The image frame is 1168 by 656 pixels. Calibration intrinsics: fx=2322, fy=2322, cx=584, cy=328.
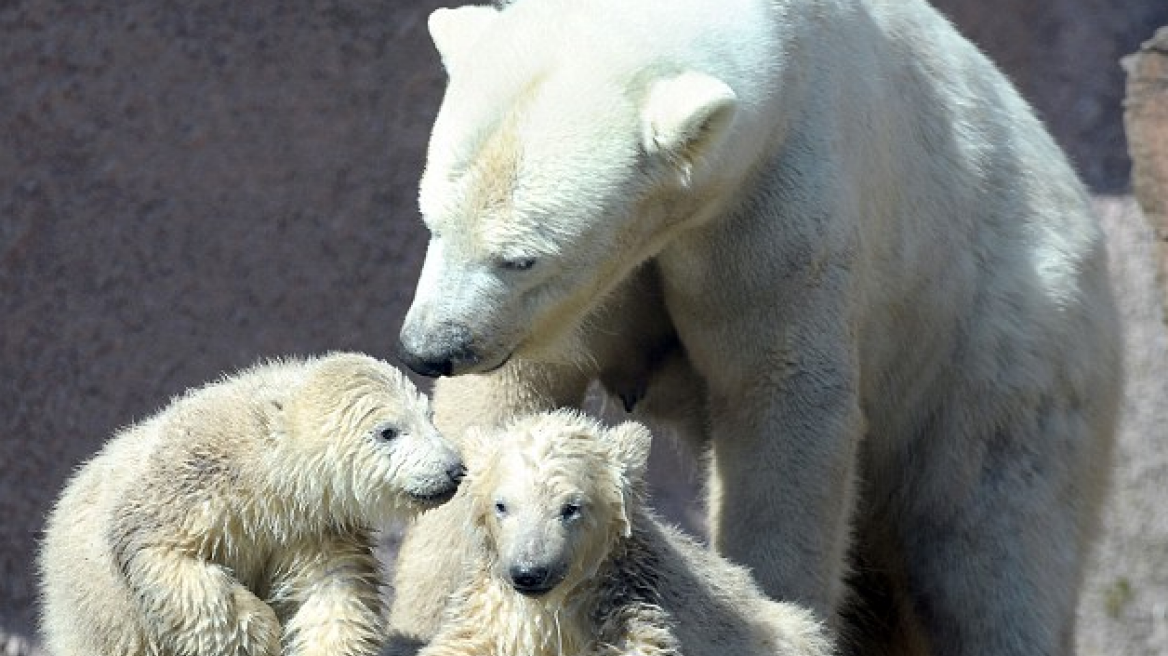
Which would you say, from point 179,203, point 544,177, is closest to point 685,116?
point 544,177

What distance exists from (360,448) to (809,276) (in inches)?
32.3

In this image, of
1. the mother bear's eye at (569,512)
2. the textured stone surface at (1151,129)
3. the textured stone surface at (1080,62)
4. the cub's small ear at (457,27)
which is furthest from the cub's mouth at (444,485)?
the textured stone surface at (1151,129)

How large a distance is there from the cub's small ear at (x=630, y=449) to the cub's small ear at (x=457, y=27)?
2.30ft

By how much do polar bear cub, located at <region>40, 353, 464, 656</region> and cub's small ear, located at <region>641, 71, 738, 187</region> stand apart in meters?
0.52

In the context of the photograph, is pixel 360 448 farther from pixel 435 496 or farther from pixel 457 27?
pixel 457 27

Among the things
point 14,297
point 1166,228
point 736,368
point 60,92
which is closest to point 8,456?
point 14,297

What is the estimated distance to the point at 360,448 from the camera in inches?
135

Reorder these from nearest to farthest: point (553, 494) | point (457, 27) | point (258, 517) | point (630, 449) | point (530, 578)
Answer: point (530, 578)
point (553, 494)
point (630, 449)
point (258, 517)
point (457, 27)

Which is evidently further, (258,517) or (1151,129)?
(1151,129)

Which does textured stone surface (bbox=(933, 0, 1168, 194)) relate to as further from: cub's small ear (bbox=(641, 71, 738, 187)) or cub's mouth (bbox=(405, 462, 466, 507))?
cub's mouth (bbox=(405, 462, 466, 507))

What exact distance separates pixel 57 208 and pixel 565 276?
2.36 meters

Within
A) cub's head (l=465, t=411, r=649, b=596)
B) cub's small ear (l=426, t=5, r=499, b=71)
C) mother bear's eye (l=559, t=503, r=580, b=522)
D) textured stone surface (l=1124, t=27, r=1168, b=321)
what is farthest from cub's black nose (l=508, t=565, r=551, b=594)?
textured stone surface (l=1124, t=27, r=1168, b=321)

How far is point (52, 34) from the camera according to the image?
17.6 feet

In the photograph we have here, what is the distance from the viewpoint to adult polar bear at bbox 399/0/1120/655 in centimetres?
339
